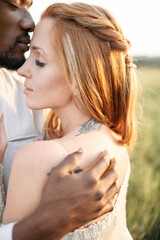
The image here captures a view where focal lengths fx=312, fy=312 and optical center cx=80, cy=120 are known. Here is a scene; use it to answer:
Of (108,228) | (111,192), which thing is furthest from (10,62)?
(108,228)

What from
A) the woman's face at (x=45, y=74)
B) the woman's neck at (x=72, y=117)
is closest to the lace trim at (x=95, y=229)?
the woman's neck at (x=72, y=117)

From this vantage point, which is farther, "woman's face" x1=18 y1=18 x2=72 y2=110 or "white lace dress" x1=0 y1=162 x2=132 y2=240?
"woman's face" x1=18 y1=18 x2=72 y2=110

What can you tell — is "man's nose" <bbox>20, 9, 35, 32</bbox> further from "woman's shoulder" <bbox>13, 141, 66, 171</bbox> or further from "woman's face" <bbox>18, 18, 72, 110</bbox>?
"woman's shoulder" <bbox>13, 141, 66, 171</bbox>

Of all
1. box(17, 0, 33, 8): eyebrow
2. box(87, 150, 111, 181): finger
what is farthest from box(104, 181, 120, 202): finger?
box(17, 0, 33, 8): eyebrow

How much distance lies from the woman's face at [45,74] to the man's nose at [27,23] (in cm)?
53

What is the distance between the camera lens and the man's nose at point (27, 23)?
8.95 feet

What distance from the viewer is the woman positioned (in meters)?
2.01

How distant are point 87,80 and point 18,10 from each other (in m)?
1.20

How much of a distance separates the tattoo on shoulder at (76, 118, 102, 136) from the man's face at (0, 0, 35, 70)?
1.08 meters

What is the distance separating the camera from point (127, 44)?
7.22ft

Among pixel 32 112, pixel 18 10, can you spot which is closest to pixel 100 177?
pixel 32 112

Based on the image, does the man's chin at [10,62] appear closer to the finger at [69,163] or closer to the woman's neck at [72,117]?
the woman's neck at [72,117]

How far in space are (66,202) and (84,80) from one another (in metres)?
0.80

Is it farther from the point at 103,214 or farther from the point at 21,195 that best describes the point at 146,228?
the point at 21,195
